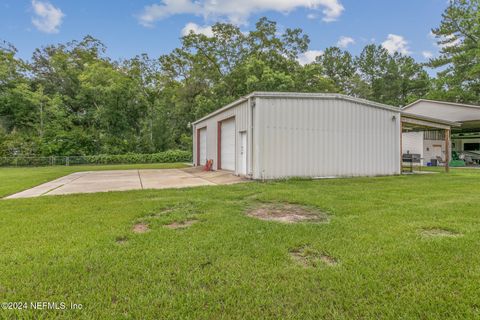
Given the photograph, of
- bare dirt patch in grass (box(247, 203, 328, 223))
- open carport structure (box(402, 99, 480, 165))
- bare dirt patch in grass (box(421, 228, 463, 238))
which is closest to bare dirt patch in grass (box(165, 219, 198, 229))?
bare dirt patch in grass (box(247, 203, 328, 223))

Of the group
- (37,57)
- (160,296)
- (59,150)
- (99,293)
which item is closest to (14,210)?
(99,293)

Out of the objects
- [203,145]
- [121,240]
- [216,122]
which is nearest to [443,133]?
[216,122]

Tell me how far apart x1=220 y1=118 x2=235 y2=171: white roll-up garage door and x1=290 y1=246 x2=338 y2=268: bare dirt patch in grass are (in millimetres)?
9076

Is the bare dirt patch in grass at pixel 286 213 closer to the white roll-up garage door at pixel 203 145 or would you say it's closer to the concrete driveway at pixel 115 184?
the concrete driveway at pixel 115 184

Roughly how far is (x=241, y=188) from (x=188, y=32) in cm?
2217

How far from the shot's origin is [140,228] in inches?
157

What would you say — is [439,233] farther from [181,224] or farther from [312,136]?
[312,136]

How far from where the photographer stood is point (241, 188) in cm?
767

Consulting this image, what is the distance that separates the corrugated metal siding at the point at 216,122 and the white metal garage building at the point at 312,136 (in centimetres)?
4

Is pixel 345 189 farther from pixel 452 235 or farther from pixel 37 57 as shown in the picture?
pixel 37 57

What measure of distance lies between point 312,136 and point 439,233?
642 cm

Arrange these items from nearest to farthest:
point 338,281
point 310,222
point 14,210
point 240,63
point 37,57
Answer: point 338,281 → point 310,222 → point 14,210 → point 240,63 → point 37,57

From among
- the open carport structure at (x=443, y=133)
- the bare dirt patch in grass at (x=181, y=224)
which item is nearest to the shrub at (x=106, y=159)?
the open carport structure at (x=443, y=133)

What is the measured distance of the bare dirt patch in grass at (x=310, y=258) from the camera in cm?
277
